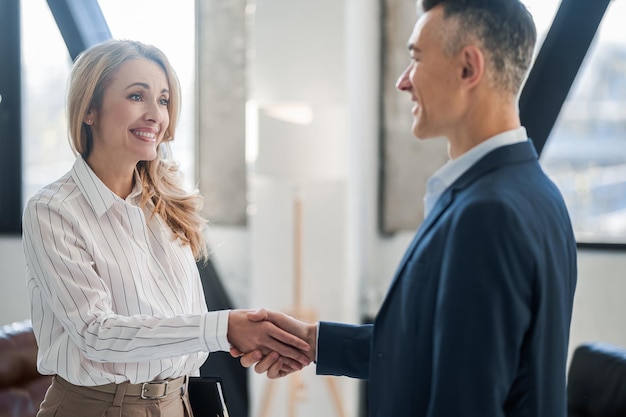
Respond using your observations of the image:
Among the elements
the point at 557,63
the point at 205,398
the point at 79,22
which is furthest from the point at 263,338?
the point at 557,63

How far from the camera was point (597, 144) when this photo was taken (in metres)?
4.56

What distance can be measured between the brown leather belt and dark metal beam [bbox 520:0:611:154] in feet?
7.62

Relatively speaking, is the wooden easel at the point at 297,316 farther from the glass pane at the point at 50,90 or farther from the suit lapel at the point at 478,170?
the suit lapel at the point at 478,170

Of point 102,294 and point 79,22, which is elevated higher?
point 79,22

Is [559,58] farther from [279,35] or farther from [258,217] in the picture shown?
[258,217]

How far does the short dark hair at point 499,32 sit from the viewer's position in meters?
1.75

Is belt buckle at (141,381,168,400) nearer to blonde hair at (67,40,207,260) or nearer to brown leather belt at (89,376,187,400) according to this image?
brown leather belt at (89,376,187,400)

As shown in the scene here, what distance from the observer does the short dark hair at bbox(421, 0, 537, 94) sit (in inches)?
68.9

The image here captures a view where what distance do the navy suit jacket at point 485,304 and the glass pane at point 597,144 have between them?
2.95 m

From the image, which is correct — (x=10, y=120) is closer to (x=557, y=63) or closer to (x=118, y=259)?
(x=557, y=63)

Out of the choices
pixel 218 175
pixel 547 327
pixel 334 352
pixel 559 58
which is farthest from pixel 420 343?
pixel 218 175

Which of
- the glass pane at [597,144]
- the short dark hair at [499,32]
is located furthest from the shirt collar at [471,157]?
the glass pane at [597,144]

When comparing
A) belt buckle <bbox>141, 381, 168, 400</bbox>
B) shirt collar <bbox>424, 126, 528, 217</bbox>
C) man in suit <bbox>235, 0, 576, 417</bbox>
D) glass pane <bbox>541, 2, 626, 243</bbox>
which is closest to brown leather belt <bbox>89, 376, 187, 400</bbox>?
belt buckle <bbox>141, 381, 168, 400</bbox>

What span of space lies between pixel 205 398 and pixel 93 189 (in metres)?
0.62
